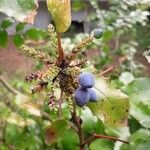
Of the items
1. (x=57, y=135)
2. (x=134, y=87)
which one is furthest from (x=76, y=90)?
(x=134, y=87)

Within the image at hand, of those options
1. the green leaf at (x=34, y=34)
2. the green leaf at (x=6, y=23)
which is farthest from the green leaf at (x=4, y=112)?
the green leaf at (x=6, y=23)

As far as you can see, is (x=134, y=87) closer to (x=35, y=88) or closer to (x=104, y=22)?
(x=35, y=88)

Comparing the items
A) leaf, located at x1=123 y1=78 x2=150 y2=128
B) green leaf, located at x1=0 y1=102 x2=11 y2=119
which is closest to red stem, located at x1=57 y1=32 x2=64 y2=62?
leaf, located at x1=123 y1=78 x2=150 y2=128

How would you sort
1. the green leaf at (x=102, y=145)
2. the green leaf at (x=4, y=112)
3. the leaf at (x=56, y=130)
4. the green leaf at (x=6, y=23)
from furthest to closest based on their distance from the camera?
1. the green leaf at (x=4, y=112)
2. the green leaf at (x=6, y=23)
3. the green leaf at (x=102, y=145)
4. the leaf at (x=56, y=130)

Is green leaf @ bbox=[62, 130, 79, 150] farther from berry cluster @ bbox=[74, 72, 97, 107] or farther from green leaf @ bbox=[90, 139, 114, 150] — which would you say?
berry cluster @ bbox=[74, 72, 97, 107]

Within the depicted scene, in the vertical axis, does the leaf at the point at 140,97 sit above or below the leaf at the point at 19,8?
below

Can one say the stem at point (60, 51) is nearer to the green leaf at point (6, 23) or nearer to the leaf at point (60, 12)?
the leaf at point (60, 12)
